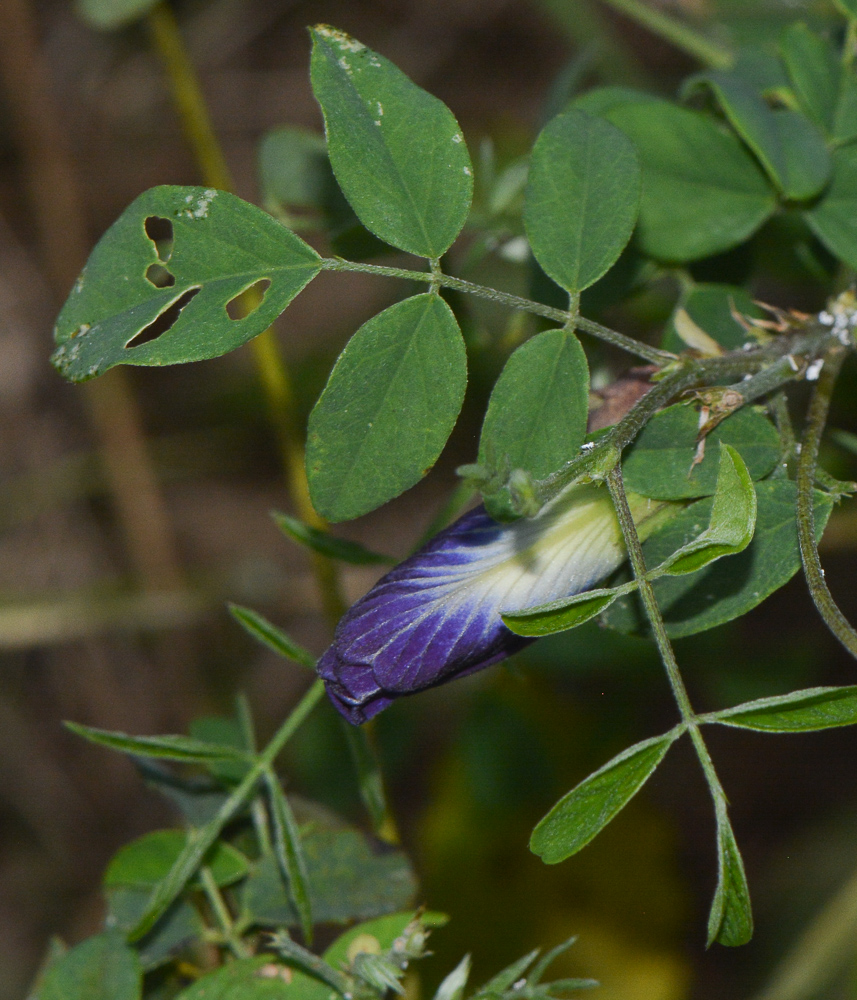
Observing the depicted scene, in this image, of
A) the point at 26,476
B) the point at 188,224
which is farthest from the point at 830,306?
the point at 26,476

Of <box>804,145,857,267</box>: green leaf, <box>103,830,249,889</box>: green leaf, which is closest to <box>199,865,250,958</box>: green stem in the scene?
<box>103,830,249,889</box>: green leaf

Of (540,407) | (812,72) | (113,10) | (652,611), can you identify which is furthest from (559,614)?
(113,10)

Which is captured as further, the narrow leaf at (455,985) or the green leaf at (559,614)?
the narrow leaf at (455,985)

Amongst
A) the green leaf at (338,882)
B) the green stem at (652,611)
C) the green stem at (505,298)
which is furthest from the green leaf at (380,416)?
the green leaf at (338,882)

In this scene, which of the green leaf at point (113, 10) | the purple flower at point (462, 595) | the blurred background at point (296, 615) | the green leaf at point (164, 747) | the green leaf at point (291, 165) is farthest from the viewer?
the blurred background at point (296, 615)

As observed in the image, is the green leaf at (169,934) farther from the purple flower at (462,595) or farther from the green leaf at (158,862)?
the purple flower at (462,595)

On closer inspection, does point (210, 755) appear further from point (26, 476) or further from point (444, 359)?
point (26, 476)

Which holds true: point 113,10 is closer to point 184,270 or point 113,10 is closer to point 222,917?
point 184,270
